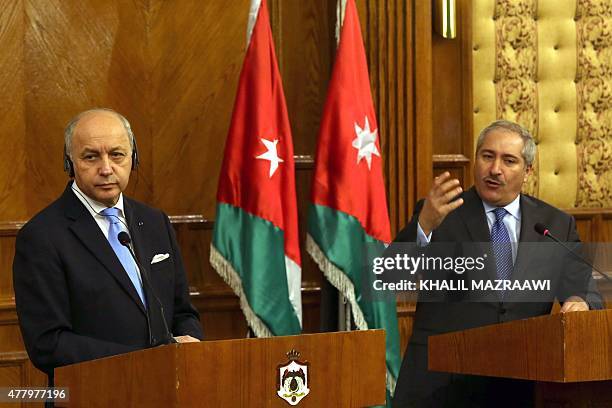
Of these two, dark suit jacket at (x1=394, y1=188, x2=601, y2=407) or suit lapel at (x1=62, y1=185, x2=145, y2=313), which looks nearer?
suit lapel at (x1=62, y1=185, x2=145, y2=313)

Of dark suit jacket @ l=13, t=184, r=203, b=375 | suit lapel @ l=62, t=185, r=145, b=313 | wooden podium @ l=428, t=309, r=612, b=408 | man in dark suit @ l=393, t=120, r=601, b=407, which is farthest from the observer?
man in dark suit @ l=393, t=120, r=601, b=407

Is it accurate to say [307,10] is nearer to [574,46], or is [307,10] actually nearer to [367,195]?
[367,195]

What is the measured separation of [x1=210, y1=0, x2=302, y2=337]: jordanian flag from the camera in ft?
14.5

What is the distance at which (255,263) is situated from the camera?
14.5 ft

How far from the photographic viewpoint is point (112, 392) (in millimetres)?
2494

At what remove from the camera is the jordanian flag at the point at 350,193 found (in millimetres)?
4543

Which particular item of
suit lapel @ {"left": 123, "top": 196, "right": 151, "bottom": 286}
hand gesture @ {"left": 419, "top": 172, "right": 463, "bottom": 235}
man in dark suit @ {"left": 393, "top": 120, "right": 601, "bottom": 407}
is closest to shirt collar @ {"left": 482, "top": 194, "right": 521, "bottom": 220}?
man in dark suit @ {"left": 393, "top": 120, "right": 601, "bottom": 407}

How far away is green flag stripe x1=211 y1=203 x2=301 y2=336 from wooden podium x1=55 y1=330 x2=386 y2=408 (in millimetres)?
1728

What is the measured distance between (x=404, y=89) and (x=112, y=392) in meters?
2.81

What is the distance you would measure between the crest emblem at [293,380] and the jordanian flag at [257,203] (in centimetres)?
183

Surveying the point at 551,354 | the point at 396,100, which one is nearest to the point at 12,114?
the point at 396,100

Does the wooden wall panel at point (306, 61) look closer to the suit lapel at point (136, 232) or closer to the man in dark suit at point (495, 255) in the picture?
the man in dark suit at point (495, 255)

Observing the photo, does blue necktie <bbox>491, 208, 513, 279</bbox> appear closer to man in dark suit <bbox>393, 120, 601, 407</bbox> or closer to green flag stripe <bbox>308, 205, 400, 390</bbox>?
man in dark suit <bbox>393, 120, 601, 407</bbox>

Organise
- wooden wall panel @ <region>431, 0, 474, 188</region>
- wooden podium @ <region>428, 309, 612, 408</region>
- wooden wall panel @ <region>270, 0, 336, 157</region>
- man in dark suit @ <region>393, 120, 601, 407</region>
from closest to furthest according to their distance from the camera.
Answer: wooden podium @ <region>428, 309, 612, 408</region>, man in dark suit @ <region>393, 120, 601, 407</region>, wooden wall panel @ <region>270, 0, 336, 157</region>, wooden wall panel @ <region>431, 0, 474, 188</region>
